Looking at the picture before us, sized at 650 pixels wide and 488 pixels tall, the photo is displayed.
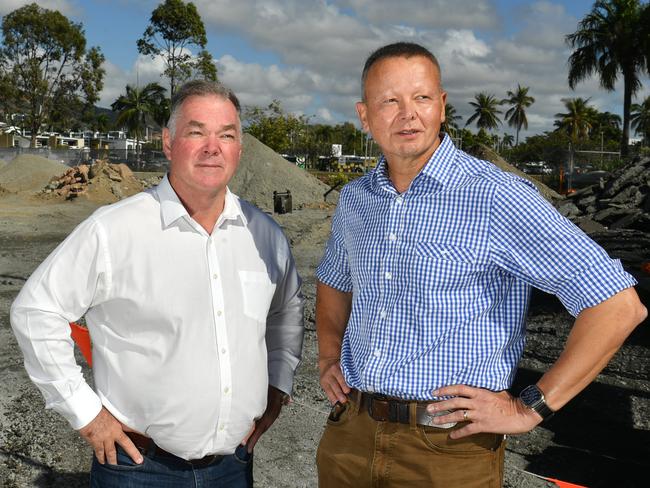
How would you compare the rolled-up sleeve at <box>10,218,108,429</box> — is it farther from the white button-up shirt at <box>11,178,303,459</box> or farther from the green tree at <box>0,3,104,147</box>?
the green tree at <box>0,3,104,147</box>

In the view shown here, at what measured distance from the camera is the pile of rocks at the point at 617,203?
476 inches

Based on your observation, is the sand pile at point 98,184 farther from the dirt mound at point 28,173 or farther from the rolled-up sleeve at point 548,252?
the rolled-up sleeve at point 548,252

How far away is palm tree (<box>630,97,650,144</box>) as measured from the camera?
5291 cm

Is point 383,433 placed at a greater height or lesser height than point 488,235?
lesser

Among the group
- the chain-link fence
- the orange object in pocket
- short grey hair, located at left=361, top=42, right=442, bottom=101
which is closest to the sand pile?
the chain-link fence

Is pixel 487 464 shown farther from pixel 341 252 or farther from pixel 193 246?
pixel 193 246

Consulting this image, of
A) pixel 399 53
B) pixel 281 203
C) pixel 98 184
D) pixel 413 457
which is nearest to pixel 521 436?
pixel 413 457

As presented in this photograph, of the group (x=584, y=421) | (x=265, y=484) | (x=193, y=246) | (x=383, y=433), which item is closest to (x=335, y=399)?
(x=383, y=433)

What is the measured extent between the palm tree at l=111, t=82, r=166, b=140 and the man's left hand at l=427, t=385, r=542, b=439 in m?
60.7

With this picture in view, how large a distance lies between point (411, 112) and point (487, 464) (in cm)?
124

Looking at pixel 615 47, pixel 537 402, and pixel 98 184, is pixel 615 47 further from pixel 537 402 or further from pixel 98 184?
pixel 537 402

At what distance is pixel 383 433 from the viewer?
7.62ft

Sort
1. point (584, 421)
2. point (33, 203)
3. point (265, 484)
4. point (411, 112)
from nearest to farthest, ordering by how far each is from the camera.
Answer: point (411, 112) < point (265, 484) < point (584, 421) < point (33, 203)

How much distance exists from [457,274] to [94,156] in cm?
4356
